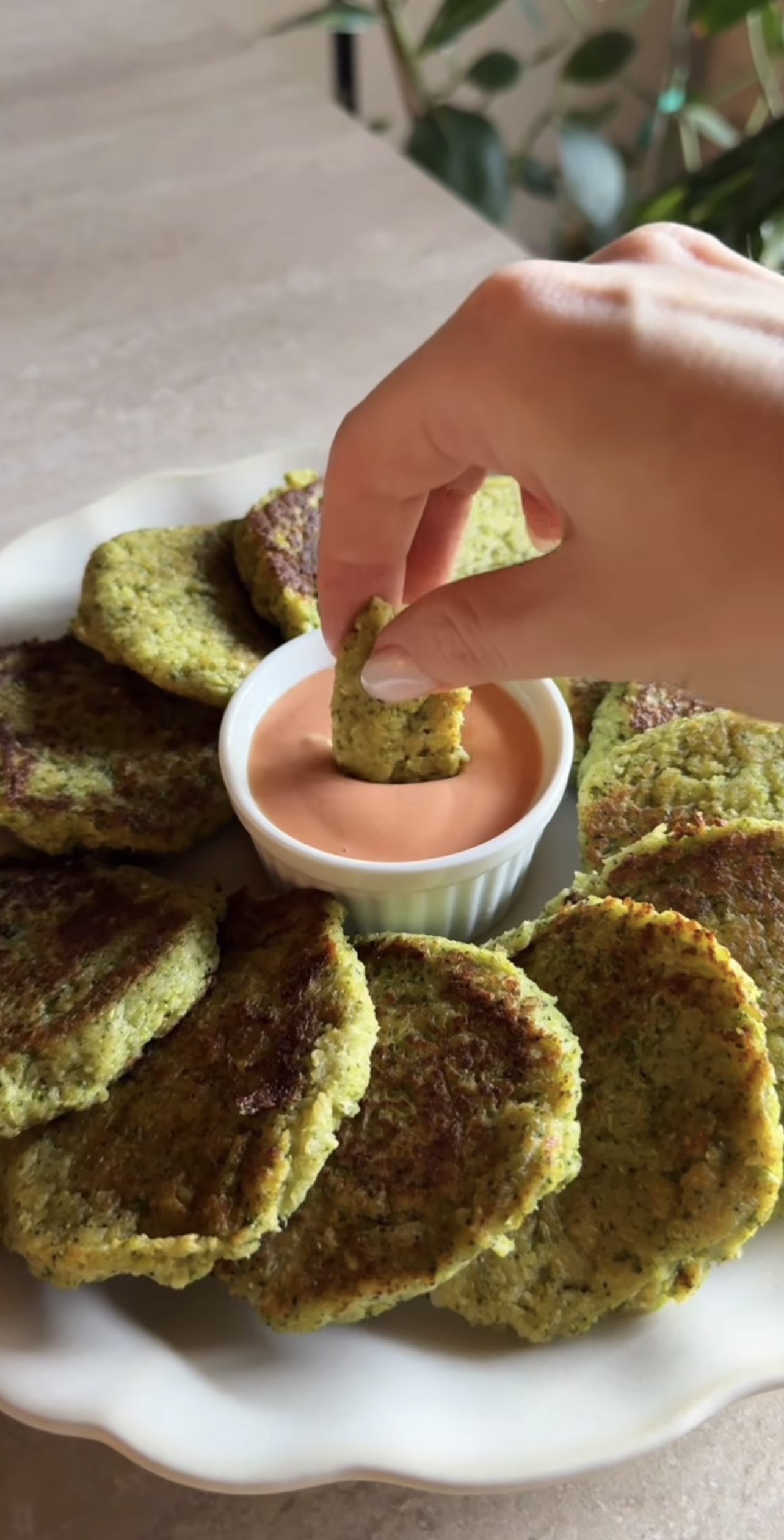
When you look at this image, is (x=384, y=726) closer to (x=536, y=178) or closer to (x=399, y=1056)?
(x=399, y=1056)

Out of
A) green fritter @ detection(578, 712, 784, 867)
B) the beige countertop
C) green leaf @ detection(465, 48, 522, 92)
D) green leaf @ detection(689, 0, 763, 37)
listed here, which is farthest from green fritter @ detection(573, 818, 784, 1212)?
green leaf @ detection(465, 48, 522, 92)

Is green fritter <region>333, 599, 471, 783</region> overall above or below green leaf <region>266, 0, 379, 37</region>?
below

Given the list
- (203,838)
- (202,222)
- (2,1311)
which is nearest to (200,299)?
(202,222)

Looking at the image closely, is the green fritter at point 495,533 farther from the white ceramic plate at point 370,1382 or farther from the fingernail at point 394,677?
the white ceramic plate at point 370,1382

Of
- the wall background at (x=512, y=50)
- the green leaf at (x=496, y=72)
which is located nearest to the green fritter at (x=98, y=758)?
the green leaf at (x=496, y=72)

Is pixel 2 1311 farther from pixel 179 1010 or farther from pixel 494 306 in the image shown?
pixel 494 306

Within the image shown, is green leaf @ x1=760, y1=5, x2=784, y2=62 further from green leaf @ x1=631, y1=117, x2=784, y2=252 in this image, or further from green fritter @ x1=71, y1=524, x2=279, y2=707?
green fritter @ x1=71, y1=524, x2=279, y2=707

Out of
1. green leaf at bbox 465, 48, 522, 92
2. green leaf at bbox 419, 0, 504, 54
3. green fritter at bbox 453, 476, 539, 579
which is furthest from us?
green leaf at bbox 465, 48, 522, 92
